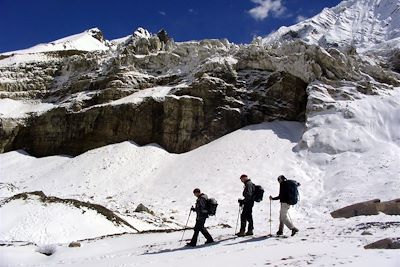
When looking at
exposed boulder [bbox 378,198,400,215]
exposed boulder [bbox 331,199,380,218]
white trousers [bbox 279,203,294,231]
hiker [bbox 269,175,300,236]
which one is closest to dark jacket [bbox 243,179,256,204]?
hiker [bbox 269,175,300,236]

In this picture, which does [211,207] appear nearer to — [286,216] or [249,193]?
[249,193]

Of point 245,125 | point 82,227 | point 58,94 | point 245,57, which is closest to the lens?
point 82,227

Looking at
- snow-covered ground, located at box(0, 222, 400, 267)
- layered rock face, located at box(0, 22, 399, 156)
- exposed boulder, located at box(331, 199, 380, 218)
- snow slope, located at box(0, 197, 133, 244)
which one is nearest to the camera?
snow-covered ground, located at box(0, 222, 400, 267)

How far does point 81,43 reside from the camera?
8744 centimetres

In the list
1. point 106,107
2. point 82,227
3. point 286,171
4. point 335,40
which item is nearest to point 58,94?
point 106,107

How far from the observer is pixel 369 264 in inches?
312

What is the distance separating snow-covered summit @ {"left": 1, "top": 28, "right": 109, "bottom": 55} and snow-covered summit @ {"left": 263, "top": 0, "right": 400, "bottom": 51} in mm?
29780

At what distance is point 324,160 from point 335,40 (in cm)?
5800

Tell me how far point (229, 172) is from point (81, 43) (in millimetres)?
62315

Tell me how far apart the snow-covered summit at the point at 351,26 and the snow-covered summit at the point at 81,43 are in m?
29.8

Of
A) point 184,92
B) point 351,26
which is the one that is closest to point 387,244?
point 184,92

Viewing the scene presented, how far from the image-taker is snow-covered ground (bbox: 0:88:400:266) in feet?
60.4

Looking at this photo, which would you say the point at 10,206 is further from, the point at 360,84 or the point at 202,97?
the point at 360,84

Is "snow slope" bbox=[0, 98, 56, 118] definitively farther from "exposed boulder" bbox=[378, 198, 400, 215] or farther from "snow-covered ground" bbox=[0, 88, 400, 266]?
"exposed boulder" bbox=[378, 198, 400, 215]
